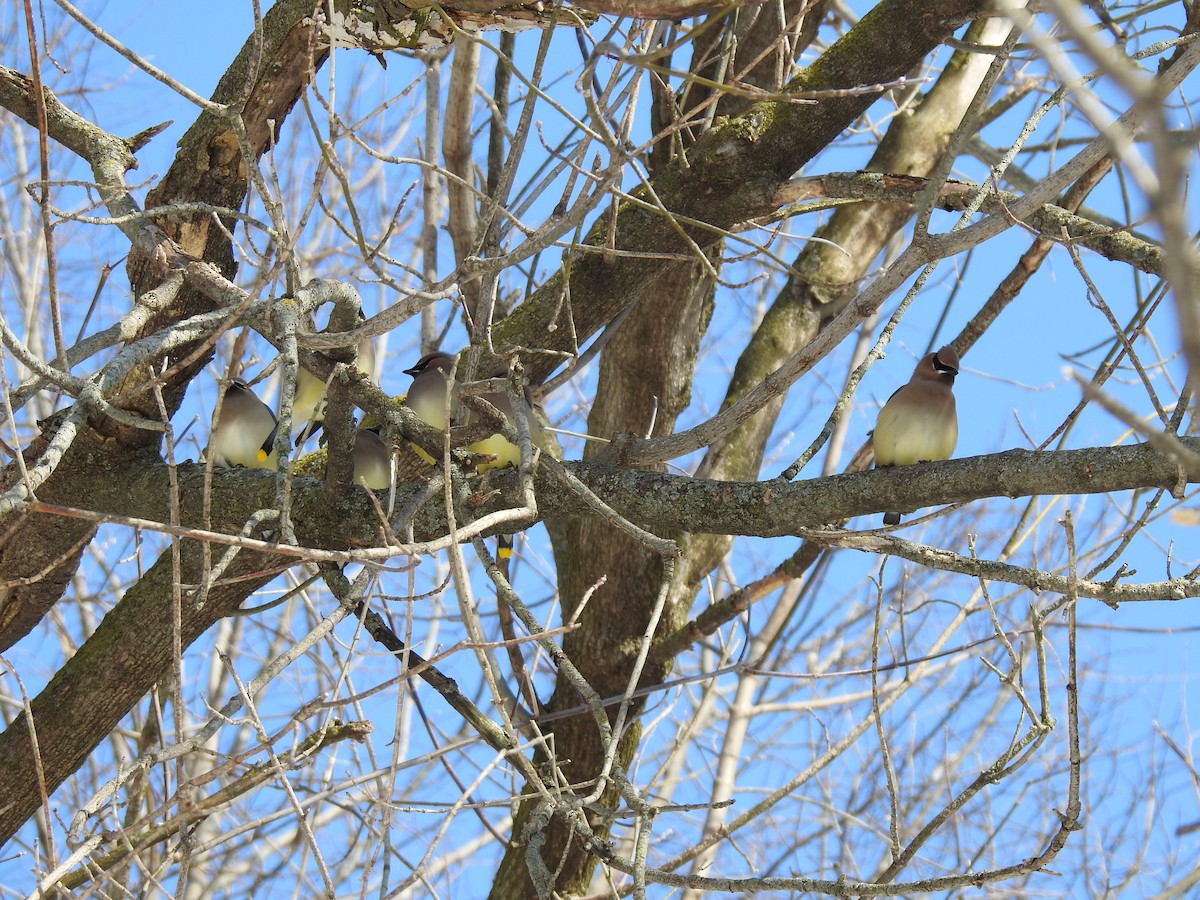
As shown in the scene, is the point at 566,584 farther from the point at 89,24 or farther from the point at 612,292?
the point at 89,24

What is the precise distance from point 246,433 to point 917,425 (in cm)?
292

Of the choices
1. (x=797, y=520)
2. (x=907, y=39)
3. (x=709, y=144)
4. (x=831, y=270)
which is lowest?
(x=797, y=520)

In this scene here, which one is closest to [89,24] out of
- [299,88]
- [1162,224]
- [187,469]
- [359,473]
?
[299,88]

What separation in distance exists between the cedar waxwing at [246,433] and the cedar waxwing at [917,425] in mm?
2663

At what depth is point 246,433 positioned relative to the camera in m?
5.58

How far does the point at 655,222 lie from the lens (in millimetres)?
4625

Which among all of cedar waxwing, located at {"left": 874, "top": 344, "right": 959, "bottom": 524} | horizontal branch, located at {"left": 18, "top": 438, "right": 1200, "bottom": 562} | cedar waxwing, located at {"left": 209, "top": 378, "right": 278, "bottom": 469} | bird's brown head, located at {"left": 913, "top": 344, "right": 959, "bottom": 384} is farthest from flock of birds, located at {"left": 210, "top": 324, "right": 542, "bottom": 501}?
bird's brown head, located at {"left": 913, "top": 344, "right": 959, "bottom": 384}

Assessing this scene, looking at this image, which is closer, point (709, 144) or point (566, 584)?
point (709, 144)

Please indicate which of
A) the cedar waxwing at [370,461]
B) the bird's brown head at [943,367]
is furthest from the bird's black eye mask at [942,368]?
the cedar waxwing at [370,461]

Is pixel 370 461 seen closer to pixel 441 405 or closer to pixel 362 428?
pixel 362 428

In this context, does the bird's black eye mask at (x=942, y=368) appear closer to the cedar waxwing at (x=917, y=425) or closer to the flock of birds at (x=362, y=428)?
the cedar waxwing at (x=917, y=425)

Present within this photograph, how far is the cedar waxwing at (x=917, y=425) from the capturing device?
488 centimetres

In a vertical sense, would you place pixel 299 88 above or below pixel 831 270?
below

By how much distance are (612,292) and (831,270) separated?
167 centimetres
